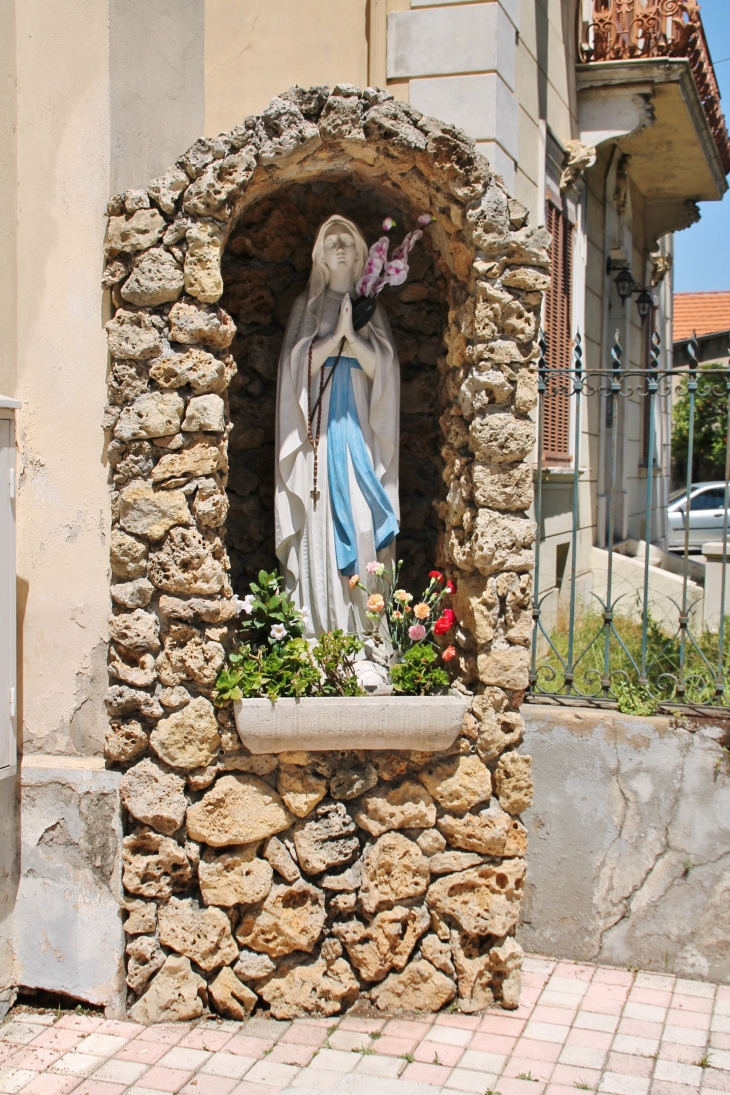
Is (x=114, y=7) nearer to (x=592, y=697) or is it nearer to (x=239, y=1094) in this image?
(x=592, y=697)

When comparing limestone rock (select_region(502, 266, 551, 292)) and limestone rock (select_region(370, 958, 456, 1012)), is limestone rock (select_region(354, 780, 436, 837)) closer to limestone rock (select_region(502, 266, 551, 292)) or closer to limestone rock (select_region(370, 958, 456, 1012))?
limestone rock (select_region(370, 958, 456, 1012))

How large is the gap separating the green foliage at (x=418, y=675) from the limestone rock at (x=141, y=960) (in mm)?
1452

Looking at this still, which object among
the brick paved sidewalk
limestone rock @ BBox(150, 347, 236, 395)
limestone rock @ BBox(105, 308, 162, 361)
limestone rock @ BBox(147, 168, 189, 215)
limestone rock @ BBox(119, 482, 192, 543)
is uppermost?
limestone rock @ BBox(147, 168, 189, 215)

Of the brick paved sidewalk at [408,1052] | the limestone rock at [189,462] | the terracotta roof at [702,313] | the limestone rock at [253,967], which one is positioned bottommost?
the brick paved sidewalk at [408,1052]

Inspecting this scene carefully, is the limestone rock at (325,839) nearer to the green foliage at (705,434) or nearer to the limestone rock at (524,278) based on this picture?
the limestone rock at (524,278)

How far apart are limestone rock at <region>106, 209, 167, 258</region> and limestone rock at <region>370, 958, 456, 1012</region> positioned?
315 centimetres

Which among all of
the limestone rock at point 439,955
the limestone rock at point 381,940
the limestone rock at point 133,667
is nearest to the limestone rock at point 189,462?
the limestone rock at point 133,667

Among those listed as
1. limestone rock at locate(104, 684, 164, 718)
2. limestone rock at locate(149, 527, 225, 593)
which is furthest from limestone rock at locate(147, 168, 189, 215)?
limestone rock at locate(104, 684, 164, 718)

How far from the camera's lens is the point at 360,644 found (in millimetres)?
4352

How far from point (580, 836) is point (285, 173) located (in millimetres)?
3229

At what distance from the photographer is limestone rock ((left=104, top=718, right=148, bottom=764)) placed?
413cm

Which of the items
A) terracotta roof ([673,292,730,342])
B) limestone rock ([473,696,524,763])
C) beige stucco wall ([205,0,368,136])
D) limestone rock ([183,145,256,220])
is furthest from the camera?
terracotta roof ([673,292,730,342])

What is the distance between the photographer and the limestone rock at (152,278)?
4.04 meters

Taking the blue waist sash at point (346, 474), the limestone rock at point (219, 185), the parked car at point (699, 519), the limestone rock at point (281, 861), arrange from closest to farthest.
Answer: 1. the limestone rock at point (219, 185)
2. the limestone rock at point (281, 861)
3. the blue waist sash at point (346, 474)
4. the parked car at point (699, 519)
